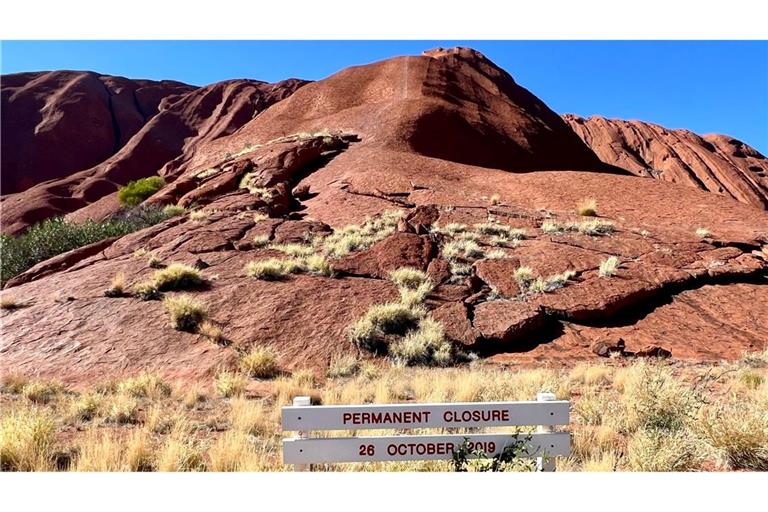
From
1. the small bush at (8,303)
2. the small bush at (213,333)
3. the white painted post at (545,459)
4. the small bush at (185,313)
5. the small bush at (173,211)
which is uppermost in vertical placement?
the small bush at (173,211)

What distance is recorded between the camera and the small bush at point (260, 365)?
8.84m

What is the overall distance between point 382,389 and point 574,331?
5.01m

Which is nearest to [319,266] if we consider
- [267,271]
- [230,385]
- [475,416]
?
[267,271]

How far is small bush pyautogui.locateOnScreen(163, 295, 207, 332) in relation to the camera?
10336mm

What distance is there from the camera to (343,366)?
364 inches

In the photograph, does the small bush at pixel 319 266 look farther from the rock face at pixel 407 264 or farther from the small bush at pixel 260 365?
the small bush at pixel 260 365

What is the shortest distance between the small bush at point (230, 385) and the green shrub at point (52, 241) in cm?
1443

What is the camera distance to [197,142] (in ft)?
199

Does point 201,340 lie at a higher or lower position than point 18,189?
lower

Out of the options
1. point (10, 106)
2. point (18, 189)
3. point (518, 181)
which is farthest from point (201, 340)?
point (10, 106)

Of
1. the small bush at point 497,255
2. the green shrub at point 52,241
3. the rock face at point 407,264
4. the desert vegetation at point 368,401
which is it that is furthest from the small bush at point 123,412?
the green shrub at point 52,241

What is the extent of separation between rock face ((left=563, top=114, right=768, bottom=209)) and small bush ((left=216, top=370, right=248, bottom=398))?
69.1 m

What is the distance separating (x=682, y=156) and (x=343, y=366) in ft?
260

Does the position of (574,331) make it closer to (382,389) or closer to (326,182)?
(382,389)
